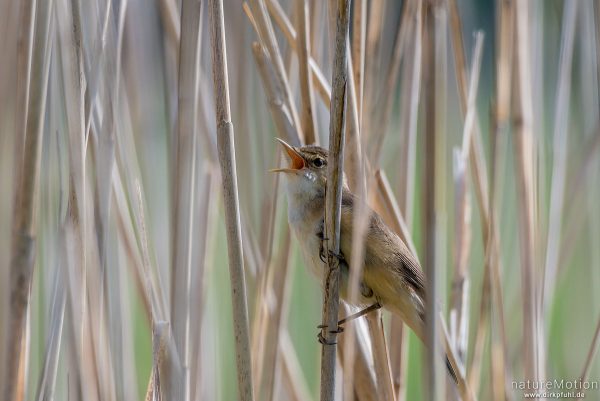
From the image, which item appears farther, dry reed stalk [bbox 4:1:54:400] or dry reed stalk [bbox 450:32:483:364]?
dry reed stalk [bbox 450:32:483:364]

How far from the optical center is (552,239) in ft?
6.57

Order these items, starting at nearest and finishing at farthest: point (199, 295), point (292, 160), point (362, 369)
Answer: point (199, 295) → point (362, 369) → point (292, 160)

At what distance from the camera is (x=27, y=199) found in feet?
4.91

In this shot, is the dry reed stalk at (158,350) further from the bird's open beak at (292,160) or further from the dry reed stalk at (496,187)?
the dry reed stalk at (496,187)

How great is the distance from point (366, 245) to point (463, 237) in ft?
0.99

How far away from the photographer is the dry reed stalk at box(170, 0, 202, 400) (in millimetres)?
1536

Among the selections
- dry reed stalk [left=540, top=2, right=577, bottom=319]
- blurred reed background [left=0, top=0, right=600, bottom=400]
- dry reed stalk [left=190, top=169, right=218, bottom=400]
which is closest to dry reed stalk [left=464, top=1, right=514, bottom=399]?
blurred reed background [left=0, top=0, right=600, bottom=400]

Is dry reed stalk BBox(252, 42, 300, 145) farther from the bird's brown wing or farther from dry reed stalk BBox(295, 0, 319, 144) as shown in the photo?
the bird's brown wing

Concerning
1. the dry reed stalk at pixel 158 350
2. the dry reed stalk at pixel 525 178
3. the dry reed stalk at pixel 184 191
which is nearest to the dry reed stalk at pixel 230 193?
the dry reed stalk at pixel 184 191

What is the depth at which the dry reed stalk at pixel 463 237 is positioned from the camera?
212 cm

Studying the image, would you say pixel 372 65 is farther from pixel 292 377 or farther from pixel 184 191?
pixel 292 377

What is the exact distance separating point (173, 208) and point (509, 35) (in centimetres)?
112

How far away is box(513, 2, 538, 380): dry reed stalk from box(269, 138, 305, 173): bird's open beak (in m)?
0.63

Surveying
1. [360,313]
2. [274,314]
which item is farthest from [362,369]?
[274,314]
